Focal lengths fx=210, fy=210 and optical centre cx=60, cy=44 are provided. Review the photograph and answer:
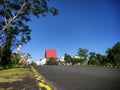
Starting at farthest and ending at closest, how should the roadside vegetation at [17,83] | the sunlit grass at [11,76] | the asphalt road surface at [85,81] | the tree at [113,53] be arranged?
1. the tree at [113,53]
2. the sunlit grass at [11,76]
3. the asphalt road surface at [85,81]
4. the roadside vegetation at [17,83]

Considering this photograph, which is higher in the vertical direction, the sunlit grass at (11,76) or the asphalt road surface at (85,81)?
the sunlit grass at (11,76)

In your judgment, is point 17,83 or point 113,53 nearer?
point 17,83

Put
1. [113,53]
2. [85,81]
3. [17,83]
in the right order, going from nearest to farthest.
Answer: [17,83]
[85,81]
[113,53]

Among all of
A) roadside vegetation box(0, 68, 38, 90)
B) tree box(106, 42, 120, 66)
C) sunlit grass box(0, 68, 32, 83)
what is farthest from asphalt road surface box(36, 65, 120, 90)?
tree box(106, 42, 120, 66)

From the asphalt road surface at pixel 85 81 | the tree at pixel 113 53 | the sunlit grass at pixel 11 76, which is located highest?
the tree at pixel 113 53

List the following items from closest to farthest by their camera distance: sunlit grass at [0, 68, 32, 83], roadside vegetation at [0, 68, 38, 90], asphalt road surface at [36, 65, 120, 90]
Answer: roadside vegetation at [0, 68, 38, 90] → asphalt road surface at [36, 65, 120, 90] → sunlit grass at [0, 68, 32, 83]

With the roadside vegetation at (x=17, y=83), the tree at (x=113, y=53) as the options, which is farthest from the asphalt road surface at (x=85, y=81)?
the tree at (x=113, y=53)

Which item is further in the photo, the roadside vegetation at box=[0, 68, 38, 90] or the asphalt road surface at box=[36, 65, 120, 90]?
the asphalt road surface at box=[36, 65, 120, 90]

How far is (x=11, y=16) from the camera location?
28.4 m

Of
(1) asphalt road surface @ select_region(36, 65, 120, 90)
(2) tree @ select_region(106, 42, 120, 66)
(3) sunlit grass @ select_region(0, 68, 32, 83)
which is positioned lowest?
(1) asphalt road surface @ select_region(36, 65, 120, 90)

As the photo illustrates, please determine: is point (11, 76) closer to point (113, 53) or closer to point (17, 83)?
point (17, 83)

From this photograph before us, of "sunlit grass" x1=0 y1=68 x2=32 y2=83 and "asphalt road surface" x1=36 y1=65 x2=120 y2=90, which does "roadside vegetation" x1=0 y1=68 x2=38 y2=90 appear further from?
"asphalt road surface" x1=36 y1=65 x2=120 y2=90

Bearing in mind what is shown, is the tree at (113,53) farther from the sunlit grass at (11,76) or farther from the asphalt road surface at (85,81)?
the sunlit grass at (11,76)

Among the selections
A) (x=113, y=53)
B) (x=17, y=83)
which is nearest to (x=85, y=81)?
(x=17, y=83)
